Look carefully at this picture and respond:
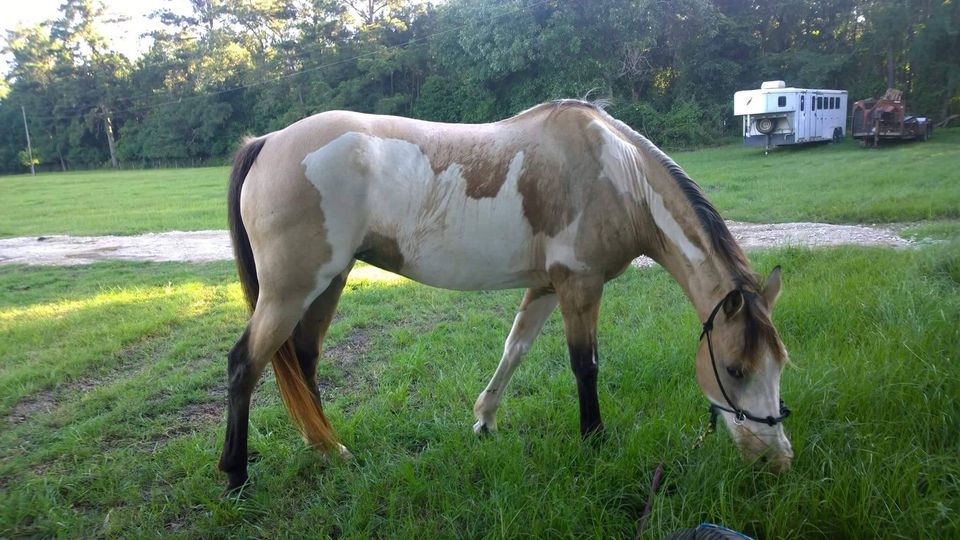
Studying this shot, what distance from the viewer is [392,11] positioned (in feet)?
118

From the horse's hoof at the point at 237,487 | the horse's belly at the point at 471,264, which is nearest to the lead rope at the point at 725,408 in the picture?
the horse's belly at the point at 471,264

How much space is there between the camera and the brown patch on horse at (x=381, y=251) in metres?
2.60

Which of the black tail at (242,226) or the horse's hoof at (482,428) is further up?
the black tail at (242,226)

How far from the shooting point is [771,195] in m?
10.5

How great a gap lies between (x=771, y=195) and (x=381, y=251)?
992 centimetres

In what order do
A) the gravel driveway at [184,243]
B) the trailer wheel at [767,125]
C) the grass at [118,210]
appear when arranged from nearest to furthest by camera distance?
the gravel driveway at [184,243] → the grass at [118,210] → the trailer wheel at [767,125]

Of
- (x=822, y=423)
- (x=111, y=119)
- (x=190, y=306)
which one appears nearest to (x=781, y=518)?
(x=822, y=423)

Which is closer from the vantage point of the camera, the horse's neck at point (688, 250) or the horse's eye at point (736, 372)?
the horse's eye at point (736, 372)

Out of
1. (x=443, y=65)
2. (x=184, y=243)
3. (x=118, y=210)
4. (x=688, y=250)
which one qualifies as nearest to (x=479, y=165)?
(x=688, y=250)

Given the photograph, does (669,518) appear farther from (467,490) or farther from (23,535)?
(23,535)

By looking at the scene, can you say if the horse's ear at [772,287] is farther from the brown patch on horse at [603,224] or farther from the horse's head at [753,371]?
the brown patch on horse at [603,224]

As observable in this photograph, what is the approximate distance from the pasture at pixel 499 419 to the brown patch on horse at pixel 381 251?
91 cm

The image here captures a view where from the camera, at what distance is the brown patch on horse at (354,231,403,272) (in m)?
2.60

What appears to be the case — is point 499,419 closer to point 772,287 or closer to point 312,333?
point 312,333
